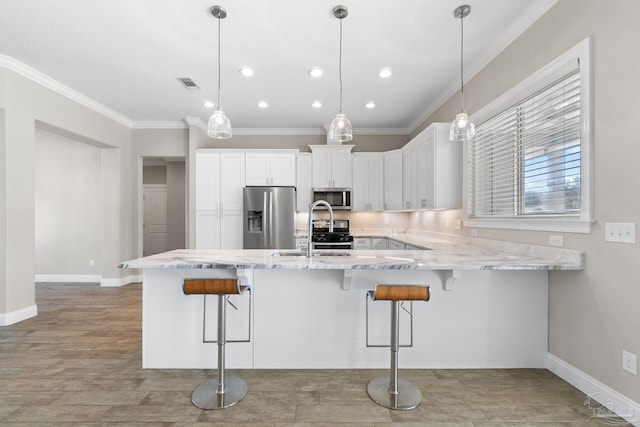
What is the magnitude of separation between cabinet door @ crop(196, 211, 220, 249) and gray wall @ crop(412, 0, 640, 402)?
432cm

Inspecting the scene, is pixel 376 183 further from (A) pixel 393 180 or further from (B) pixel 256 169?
(B) pixel 256 169

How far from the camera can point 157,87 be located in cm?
383

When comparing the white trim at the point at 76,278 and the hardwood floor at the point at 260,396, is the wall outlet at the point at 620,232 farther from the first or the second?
the white trim at the point at 76,278

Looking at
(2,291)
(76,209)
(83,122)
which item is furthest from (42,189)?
(2,291)

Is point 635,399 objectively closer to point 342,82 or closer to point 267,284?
point 267,284

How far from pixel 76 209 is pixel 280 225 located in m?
3.52

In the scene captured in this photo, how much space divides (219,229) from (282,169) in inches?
56.3

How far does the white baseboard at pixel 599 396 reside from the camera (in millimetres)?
1713

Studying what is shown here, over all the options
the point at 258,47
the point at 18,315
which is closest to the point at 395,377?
the point at 258,47

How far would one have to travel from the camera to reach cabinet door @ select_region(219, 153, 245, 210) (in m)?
5.03

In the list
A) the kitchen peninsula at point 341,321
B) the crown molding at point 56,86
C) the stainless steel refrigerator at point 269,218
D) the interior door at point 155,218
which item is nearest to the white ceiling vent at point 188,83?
the crown molding at point 56,86

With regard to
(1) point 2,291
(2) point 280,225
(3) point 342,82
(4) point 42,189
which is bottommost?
(1) point 2,291

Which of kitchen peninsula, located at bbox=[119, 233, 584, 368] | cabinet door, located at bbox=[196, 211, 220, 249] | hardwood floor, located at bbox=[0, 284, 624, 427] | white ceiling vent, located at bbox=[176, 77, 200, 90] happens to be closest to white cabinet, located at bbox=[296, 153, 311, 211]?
cabinet door, located at bbox=[196, 211, 220, 249]

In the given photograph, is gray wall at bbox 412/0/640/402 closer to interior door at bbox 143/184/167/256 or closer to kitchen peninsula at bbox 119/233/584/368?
kitchen peninsula at bbox 119/233/584/368
